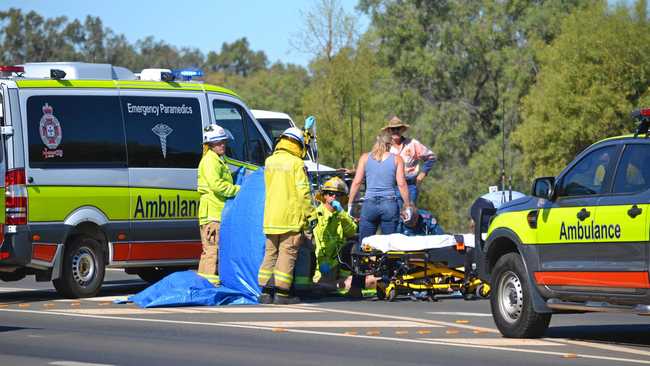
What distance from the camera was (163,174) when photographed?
16578mm

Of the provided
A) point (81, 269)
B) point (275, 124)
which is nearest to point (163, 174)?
point (81, 269)

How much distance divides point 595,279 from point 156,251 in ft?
23.8

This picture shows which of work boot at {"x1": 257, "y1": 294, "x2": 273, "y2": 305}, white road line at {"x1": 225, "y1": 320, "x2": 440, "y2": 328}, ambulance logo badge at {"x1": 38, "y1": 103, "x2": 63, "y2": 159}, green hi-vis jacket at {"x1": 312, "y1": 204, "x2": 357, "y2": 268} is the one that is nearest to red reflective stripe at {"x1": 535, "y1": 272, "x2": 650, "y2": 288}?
white road line at {"x1": 225, "y1": 320, "x2": 440, "y2": 328}

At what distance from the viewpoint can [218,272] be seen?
51.3 ft

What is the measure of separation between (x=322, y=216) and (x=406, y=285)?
1393 millimetres

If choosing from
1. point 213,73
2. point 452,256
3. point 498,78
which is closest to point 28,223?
point 452,256

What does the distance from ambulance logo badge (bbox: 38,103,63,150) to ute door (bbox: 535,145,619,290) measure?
21.3 feet

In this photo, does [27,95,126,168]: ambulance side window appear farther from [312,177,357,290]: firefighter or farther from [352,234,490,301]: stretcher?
[352,234,490,301]: stretcher

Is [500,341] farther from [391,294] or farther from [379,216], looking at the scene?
[379,216]

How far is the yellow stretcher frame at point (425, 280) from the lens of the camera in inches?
603

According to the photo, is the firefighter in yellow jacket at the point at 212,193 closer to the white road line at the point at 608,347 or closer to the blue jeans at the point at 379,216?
the blue jeans at the point at 379,216

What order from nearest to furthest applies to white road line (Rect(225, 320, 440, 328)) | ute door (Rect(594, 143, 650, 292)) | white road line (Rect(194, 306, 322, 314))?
1. ute door (Rect(594, 143, 650, 292))
2. white road line (Rect(225, 320, 440, 328))
3. white road line (Rect(194, 306, 322, 314))

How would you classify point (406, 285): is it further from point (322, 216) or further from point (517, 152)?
point (517, 152)

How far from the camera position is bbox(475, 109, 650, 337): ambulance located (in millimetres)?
10180
